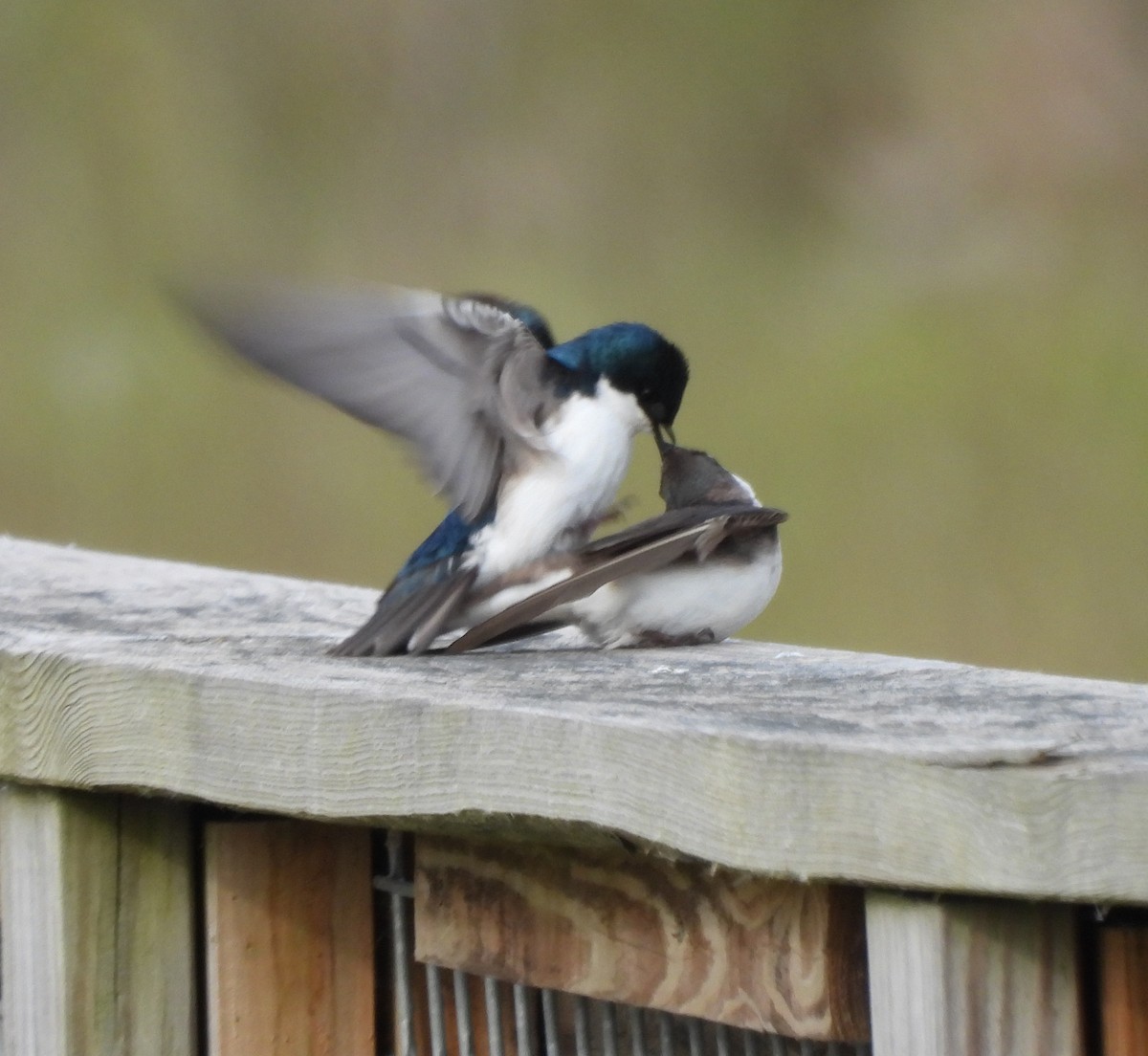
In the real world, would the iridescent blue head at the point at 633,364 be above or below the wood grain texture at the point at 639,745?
above

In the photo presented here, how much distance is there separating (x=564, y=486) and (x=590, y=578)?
0.23 m

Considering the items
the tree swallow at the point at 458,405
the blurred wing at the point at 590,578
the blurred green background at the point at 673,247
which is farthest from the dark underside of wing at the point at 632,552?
the blurred green background at the point at 673,247

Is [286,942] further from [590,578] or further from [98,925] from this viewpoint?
[590,578]

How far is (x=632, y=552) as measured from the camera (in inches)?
68.4

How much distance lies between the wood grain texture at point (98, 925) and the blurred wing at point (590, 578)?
0.31m

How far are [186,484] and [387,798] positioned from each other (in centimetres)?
369

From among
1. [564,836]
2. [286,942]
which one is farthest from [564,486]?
[564,836]

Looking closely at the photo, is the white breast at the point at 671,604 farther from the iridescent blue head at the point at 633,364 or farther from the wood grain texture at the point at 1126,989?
the wood grain texture at the point at 1126,989

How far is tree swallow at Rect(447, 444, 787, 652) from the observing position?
5.72 ft

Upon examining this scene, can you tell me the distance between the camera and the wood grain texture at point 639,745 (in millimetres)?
948

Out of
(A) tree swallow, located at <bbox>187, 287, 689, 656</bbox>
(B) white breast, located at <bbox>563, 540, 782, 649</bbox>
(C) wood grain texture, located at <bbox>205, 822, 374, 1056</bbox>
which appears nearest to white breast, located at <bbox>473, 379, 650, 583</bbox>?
(A) tree swallow, located at <bbox>187, 287, 689, 656</bbox>

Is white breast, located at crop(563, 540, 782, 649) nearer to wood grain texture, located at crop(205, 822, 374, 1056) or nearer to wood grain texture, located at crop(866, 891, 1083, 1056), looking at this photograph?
wood grain texture, located at crop(205, 822, 374, 1056)

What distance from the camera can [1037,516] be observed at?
4.15 metres

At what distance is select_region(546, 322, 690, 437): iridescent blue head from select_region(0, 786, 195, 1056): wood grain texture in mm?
682
